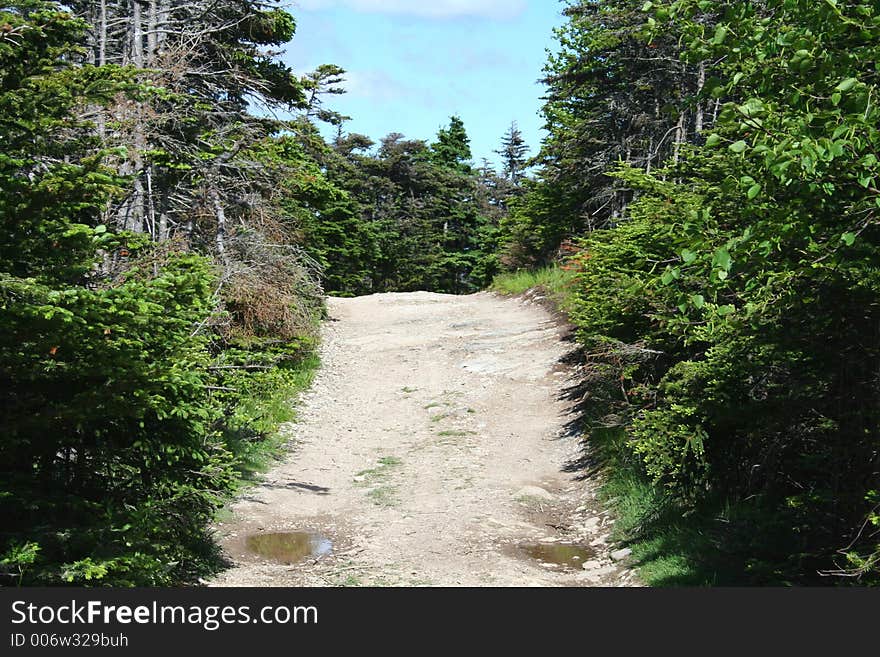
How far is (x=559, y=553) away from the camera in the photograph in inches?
355

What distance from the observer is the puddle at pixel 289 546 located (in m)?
8.64

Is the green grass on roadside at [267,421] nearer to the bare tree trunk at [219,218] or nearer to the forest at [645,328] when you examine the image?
the forest at [645,328]

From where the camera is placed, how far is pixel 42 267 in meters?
5.18

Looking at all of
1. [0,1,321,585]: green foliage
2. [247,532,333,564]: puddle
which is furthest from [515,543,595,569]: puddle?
[0,1,321,585]: green foliage

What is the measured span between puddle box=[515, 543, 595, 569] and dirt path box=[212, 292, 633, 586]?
1.0 inches

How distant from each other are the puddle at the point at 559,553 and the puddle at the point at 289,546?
7.50ft

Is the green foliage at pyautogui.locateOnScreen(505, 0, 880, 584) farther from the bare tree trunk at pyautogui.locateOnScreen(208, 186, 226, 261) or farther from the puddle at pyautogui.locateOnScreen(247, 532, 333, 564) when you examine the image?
the bare tree trunk at pyautogui.locateOnScreen(208, 186, 226, 261)

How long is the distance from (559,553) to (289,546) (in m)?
3.13

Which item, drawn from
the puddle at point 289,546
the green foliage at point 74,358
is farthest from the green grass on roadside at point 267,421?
the green foliage at point 74,358

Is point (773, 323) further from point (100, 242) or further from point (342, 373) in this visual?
point (342, 373)

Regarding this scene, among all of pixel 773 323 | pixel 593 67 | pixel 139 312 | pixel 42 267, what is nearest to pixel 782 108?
pixel 773 323

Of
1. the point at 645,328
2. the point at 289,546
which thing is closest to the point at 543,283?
the point at 645,328

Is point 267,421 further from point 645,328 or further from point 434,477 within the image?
point 645,328

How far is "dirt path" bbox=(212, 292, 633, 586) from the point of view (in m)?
8.27
